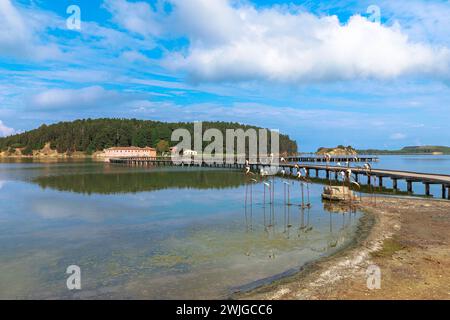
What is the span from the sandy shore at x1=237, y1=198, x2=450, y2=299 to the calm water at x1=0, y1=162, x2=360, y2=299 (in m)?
1.12

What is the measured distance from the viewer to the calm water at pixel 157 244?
11680 millimetres

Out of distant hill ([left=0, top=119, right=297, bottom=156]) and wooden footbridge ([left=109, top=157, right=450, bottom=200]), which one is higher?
distant hill ([left=0, top=119, right=297, bottom=156])

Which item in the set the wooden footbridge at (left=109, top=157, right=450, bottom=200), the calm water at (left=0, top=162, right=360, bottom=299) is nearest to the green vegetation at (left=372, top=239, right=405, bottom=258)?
the calm water at (left=0, top=162, right=360, bottom=299)

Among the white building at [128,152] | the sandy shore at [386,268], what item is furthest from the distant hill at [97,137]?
the sandy shore at [386,268]

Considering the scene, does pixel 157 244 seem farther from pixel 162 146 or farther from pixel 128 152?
pixel 162 146

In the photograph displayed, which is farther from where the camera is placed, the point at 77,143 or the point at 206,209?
the point at 77,143

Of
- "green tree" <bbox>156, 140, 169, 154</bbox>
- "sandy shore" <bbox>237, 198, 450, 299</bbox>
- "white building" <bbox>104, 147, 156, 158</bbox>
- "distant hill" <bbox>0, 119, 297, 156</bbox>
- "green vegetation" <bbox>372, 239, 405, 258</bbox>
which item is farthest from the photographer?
"distant hill" <bbox>0, 119, 297, 156</bbox>

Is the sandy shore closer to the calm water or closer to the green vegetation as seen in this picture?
the green vegetation

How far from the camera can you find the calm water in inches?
460
